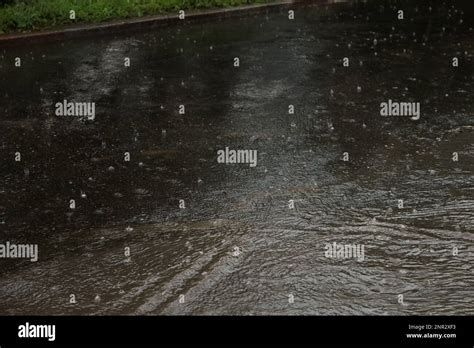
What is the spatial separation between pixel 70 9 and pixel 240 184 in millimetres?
8895

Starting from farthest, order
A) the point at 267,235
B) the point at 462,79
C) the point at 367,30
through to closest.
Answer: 1. the point at 367,30
2. the point at 462,79
3. the point at 267,235

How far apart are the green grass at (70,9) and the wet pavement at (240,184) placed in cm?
182

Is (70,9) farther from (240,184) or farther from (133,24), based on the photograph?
(240,184)

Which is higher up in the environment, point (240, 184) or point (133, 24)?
point (133, 24)

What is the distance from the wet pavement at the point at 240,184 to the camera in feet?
14.3

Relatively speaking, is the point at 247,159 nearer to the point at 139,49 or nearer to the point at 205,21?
the point at 139,49

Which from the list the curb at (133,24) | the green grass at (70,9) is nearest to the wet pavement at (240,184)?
the curb at (133,24)

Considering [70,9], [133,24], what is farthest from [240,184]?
[70,9]

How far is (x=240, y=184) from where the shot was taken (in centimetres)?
605

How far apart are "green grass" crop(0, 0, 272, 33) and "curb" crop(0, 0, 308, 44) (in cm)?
28

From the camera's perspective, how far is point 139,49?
38.8 ft

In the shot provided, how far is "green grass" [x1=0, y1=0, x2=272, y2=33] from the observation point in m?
12.5
